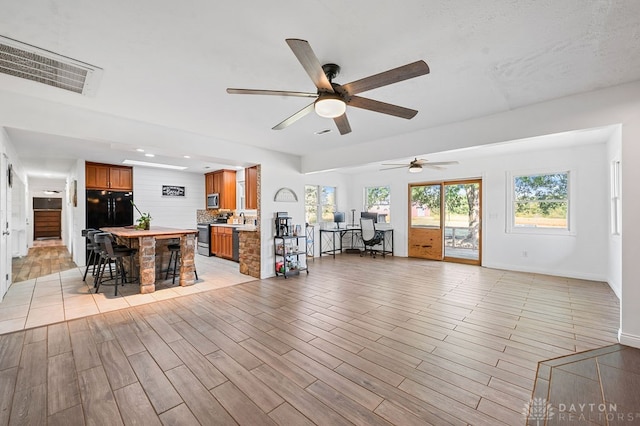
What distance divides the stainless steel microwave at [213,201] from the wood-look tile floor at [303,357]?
4.00m

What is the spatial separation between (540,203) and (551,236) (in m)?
0.69

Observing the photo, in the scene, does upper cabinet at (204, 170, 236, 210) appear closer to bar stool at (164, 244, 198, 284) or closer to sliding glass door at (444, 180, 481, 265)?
bar stool at (164, 244, 198, 284)

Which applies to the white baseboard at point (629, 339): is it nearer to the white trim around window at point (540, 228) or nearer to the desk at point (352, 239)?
the white trim around window at point (540, 228)

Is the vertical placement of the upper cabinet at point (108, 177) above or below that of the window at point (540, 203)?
above

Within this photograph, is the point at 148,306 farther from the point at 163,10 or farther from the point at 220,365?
the point at 163,10

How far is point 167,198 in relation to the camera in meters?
7.55

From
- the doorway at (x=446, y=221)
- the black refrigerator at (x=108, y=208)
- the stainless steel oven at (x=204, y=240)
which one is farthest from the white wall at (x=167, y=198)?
the doorway at (x=446, y=221)

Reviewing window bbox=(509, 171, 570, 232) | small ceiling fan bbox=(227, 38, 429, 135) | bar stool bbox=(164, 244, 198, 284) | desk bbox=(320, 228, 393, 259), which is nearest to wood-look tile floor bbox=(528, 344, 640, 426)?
small ceiling fan bbox=(227, 38, 429, 135)

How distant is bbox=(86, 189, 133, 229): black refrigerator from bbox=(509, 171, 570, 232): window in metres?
9.01

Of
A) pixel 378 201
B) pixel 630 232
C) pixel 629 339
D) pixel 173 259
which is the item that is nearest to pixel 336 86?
pixel 630 232

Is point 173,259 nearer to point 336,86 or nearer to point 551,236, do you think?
point 336,86

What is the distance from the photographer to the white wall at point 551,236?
4.85 m

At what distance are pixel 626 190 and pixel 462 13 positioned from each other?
2.53 m

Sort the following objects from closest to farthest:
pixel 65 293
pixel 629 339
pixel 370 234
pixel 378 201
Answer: pixel 629 339 < pixel 65 293 < pixel 370 234 < pixel 378 201
